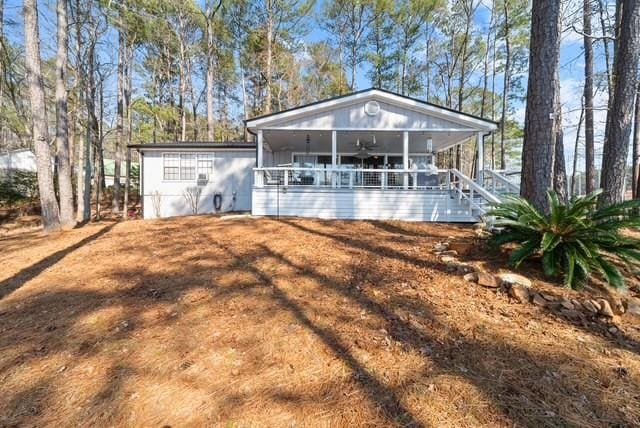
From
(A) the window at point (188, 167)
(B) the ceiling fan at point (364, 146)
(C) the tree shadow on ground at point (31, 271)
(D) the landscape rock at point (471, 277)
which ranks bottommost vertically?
(C) the tree shadow on ground at point (31, 271)

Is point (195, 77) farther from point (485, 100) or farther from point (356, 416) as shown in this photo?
point (356, 416)

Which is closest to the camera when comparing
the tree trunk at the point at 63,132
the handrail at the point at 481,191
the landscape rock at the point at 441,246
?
the landscape rock at the point at 441,246

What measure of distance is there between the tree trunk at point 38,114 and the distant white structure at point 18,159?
1600 centimetres

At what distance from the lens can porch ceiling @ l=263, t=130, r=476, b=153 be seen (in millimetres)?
10375

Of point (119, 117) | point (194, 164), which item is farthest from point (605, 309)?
point (119, 117)

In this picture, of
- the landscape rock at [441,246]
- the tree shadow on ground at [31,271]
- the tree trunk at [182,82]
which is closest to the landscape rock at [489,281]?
the landscape rock at [441,246]

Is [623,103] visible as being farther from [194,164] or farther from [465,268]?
[194,164]

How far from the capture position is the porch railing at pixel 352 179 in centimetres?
883

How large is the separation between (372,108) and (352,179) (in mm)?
2348

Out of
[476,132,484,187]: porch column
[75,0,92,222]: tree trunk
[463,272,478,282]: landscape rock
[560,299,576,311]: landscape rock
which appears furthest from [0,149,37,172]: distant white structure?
[560,299,576,311]: landscape rock

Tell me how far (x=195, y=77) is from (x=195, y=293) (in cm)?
2099

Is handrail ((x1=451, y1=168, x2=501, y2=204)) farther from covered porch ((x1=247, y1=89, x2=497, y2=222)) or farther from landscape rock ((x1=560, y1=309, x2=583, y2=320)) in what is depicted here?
landscape rock ((x1=560, y1=309, x2=583, y2=320))

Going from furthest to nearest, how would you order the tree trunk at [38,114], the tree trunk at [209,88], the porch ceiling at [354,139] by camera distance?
the tree trunk at [209,88] → the porch ceiling at [354,139] → the tree trunk at [38,114]

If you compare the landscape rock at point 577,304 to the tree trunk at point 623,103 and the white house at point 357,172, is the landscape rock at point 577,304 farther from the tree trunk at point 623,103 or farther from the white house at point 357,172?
the white house at point 357,172
